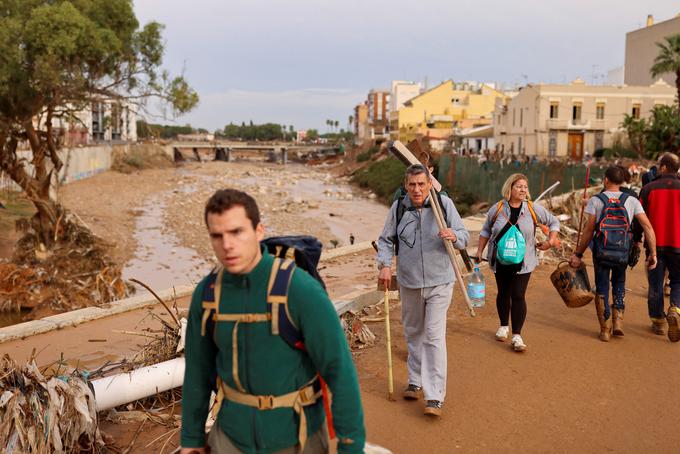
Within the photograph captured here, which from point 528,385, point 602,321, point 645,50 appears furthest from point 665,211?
point 645,50

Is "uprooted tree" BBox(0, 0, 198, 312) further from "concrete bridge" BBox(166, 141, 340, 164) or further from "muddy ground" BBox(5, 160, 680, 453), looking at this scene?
"concrete bridge" BBox(166, 141, 340, 164)

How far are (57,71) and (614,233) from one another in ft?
39.5

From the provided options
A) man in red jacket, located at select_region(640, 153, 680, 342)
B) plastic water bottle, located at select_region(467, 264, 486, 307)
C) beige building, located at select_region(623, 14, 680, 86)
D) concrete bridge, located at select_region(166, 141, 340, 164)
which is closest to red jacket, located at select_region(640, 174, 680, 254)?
man in red jacket, located at select_region(640, 153, 680, 342)

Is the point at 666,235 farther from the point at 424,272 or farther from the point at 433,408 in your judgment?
the point at 433,408

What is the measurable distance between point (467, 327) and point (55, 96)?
11.6 m

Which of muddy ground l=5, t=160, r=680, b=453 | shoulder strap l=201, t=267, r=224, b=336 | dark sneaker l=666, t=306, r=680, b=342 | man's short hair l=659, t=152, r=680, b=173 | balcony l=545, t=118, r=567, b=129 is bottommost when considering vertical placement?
muddy ground l=5, t=160, r=680, b=453

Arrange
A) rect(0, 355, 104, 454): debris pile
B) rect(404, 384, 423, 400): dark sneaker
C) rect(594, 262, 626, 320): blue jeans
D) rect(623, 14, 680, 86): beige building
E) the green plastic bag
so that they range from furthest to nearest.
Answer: rect(623, 14, 680, 86): beige building
rect(594, 262, 626, 320): blue jeans
the green plastic bag
rect(404, 384, 423, 400): dark sneaker
rect(0, 355, 104, 454): debris pile

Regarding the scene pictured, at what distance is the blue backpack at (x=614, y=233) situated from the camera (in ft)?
18.7

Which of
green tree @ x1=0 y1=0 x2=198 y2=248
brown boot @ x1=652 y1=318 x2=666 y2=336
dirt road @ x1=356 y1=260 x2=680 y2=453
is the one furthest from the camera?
green tree @ x1=0 y1=0 x2=198 y2=248

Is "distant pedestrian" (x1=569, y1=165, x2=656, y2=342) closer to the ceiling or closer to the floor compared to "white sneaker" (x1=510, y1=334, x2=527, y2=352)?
closer to the ceiling

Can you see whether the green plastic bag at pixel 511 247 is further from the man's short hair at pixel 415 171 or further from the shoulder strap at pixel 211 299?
the shoulder strap at pixel 211 299

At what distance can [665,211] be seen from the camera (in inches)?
237

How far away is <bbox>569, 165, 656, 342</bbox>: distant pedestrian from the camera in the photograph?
570 centimetres

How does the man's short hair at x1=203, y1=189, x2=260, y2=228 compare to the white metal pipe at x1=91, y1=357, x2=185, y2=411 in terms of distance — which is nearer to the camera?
the man's short hair at x1=203, y1=189, x2=260, y2=228
